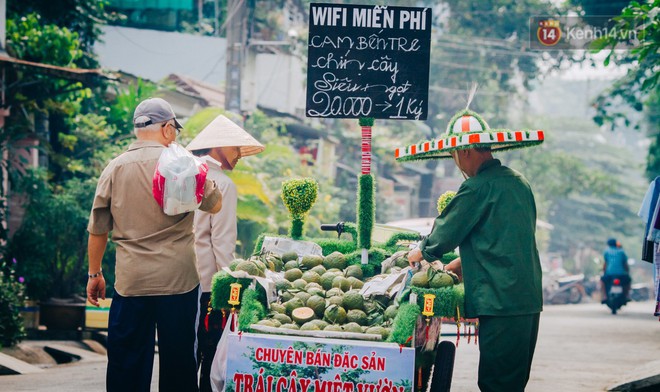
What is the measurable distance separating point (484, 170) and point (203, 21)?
75.8ft

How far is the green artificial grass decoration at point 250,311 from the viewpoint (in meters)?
6.08

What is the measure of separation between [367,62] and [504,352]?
301 cm

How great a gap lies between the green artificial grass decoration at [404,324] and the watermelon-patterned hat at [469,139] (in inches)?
41.9

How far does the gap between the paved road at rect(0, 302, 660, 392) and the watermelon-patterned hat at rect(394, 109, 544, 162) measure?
287 cm

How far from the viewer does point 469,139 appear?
613 centimetres

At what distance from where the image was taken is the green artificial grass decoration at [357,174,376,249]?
25.3 ft

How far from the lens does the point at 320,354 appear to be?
5.88 metres

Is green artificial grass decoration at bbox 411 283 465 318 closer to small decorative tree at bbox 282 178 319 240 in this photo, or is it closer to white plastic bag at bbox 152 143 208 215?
white plastic bag at bbox 152 143 208 215

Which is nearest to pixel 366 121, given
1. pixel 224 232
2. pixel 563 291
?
pixel 224 232

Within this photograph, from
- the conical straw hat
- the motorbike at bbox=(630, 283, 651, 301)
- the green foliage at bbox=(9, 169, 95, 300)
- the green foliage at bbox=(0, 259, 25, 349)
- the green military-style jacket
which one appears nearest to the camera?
the green military-style jacket

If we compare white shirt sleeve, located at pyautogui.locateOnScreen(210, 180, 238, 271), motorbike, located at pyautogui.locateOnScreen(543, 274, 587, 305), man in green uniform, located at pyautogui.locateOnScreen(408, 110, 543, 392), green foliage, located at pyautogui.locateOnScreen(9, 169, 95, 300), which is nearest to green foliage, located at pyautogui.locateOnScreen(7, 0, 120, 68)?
green foliage, located at pyautogui.locateOnScreen(9, 169, 95, 300)

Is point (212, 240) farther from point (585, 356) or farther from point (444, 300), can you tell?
point (585, 356)

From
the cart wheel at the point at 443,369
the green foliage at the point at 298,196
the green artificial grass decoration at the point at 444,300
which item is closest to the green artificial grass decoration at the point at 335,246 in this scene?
the green foliage at the point at 298,196

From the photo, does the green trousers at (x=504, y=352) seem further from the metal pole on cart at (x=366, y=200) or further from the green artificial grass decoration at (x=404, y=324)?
the metal pole on cart at (x=366, y=200)
